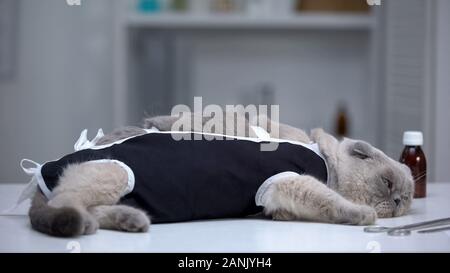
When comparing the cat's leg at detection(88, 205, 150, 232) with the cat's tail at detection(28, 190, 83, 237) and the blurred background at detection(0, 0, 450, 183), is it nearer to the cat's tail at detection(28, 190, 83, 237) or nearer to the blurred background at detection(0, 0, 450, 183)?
the cat's tail at detection(28, 190, 83, 237)

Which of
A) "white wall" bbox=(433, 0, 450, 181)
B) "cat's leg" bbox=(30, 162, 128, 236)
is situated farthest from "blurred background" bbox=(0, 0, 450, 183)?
"cat's leg" bbox=(30, 162, 128, 236)

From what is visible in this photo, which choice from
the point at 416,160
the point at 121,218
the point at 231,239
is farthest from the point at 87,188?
the point at 416,160

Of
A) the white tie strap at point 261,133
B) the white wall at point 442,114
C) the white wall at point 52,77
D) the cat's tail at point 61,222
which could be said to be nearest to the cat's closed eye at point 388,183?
the white tie strap at point 261,133

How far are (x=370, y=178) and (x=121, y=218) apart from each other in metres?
0.45

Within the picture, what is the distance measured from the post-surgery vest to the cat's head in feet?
0.30

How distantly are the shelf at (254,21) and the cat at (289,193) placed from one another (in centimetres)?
179

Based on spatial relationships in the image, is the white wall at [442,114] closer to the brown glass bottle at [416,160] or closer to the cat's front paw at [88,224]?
the brown glass bottle at [416,160]

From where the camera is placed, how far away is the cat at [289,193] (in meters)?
1.12

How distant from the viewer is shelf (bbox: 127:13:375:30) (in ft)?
10.2

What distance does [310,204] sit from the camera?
1.22m

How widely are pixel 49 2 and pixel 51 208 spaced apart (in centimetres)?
223

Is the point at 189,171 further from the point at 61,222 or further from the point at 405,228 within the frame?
the point at 405,228

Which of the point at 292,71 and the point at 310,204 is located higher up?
the point at 292,71

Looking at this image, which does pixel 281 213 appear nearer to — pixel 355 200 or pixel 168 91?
pixel 355 200
